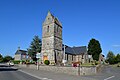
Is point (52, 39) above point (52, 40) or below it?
above

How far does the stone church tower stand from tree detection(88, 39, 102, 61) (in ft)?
80.8

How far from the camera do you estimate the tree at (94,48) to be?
297 ft

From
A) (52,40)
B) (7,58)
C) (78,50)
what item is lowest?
(7,58)

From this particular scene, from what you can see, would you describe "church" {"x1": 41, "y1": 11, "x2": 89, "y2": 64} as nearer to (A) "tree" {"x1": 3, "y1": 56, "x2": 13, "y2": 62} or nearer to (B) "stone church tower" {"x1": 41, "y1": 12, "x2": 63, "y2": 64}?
(B) "stone church tower" {"x1": 41, "y1": 12, "x2": 63, "y2": 64}

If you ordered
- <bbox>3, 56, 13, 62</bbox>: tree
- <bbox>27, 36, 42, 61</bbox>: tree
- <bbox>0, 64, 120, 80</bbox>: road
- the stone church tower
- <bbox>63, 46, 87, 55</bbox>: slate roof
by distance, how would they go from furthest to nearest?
<bbox>3, 56, 13, 62</bbox>: tree, <bbox>63, 46, 87, 55</bbox>: slate roof, <bbox>27, 36, 42, 61</bbox>: tree, the stone church tower, <bbox>0, 64, 120, 80</bbox>: road

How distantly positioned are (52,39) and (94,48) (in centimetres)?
3048

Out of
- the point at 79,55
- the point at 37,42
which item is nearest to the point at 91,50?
the point at 79,55

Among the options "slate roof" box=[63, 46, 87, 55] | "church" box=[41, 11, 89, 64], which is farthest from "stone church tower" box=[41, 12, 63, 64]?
"slate roof" box=[63, 46, 87, 55]

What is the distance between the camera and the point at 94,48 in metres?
Answer: 91.0

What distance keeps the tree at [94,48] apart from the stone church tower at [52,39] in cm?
2464

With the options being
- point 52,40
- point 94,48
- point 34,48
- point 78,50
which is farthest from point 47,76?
point 78,50

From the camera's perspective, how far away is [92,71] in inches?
1262

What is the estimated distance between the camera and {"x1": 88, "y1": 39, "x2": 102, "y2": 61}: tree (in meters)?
90.4

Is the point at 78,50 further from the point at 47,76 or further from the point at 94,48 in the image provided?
the point at 47,76
